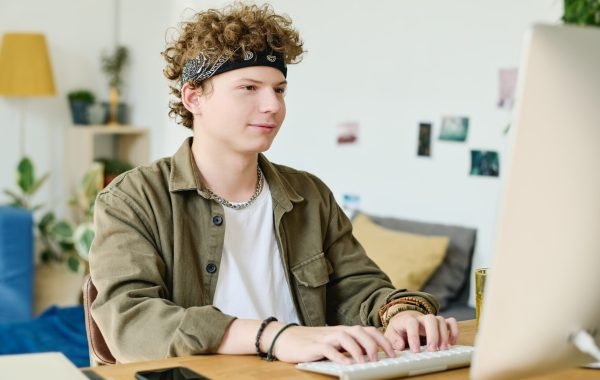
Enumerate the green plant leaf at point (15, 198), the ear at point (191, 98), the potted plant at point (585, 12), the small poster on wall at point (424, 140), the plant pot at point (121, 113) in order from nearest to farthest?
1. the ear at point (191, 98)
2. the potted plant at point (585, 12)
3. the small poster on wall at point (424, 140)
4. the green plant leaf at point (15, 198)
5. the plant pot at point (121, 113)

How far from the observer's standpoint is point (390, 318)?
1730mm

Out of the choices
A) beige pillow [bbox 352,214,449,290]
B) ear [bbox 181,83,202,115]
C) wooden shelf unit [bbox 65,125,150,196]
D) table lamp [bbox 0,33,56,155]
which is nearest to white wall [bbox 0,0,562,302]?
beige pillow [bbox 352,214,449,290]

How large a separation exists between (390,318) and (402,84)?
2.67 meters

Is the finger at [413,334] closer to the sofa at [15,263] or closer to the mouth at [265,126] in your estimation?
the mouth at [265,126]

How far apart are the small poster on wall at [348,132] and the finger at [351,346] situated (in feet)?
10.4

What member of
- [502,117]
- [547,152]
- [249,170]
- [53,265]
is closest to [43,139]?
[53,265]

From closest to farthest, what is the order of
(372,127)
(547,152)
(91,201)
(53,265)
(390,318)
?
(547,152), (390,318), (372,127), (91,201), (53,265)

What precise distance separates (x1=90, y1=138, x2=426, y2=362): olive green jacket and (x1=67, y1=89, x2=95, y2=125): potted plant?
4003 mm

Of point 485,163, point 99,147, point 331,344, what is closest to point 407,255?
point 485,163

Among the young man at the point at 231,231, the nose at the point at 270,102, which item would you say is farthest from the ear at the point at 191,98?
the nose at the point at 270,102

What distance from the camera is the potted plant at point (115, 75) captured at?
600cm

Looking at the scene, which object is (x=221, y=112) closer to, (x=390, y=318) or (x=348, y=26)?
(x=390, y=318)

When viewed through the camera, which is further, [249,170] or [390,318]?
[249,170]

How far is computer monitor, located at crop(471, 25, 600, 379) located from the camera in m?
0.92
